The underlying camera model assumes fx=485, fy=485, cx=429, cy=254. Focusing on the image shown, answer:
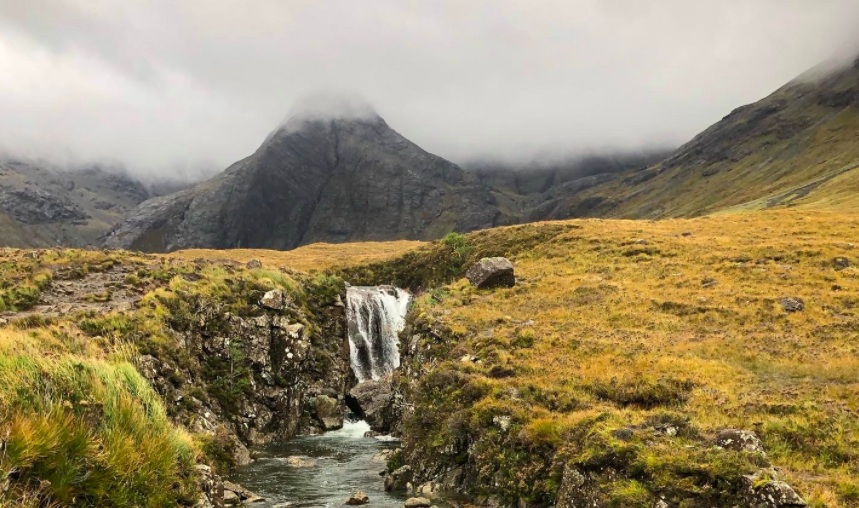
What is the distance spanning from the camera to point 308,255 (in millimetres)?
100250

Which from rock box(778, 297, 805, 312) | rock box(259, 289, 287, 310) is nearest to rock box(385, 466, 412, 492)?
rock box(259, 289, 287, 310)

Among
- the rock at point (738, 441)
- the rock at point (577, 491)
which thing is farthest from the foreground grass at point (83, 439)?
the rock at point (738, 441)

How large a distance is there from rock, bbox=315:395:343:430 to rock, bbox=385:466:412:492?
18.1m

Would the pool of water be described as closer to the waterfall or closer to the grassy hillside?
the grassy hillside

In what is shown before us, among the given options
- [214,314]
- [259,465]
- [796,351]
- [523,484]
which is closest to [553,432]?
[523,484]

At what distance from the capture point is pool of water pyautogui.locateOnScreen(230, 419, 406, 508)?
20953 mm

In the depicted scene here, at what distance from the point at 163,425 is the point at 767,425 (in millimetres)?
16666

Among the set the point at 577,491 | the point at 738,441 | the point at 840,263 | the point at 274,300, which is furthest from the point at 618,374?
the point at 840,263

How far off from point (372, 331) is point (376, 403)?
34.7ft

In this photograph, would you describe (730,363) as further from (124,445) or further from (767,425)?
(124,445)

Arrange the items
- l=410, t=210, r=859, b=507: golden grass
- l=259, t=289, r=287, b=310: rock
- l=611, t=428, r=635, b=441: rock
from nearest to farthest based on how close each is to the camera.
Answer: l=611, t=428, r=635, b=441: rock
l=410, t=210, r=859, b=507: golden grass
l=259, t=289, r=287, b=310: rock

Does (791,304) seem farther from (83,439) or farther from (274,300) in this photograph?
(274,300)

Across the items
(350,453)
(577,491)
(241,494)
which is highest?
(577,491)

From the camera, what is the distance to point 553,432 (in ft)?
52.4
